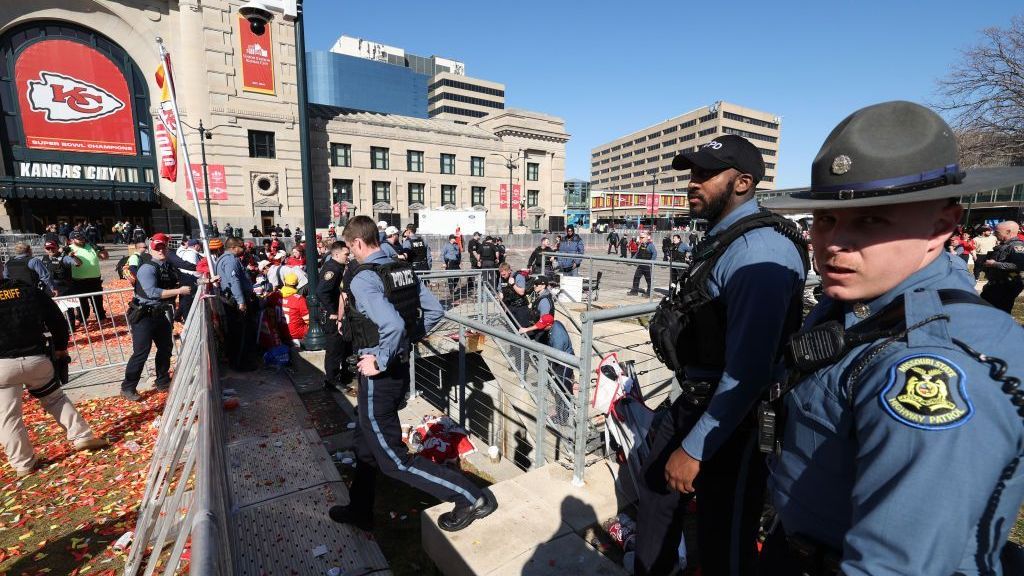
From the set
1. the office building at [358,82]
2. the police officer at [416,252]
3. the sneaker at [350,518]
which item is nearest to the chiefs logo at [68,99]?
the police officer at [416,252]

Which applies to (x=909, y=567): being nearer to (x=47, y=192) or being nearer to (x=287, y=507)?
(x=287, y=507)

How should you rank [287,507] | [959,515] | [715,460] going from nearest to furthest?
[959,515]
[715,460]
[287,507]

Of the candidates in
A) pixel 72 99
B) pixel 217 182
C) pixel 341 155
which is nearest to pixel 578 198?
pixel 341 155

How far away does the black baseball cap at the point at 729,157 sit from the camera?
2232 mm

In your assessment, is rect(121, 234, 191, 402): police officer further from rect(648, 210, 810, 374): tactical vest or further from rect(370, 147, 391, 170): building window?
rect(370, 147, 391, 170): building window

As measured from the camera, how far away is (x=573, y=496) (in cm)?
328

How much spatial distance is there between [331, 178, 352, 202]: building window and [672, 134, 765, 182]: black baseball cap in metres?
46.4

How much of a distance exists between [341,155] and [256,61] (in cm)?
1028

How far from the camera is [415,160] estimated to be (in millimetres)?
48812

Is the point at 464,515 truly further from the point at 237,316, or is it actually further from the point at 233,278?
the point at 233,278

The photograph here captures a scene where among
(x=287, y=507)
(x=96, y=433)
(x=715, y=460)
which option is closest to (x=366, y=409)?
(x=287, y=507)

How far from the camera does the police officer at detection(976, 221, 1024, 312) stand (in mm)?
7238

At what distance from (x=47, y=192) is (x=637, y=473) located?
144ft

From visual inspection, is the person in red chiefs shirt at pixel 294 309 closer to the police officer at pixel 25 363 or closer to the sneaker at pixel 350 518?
the police officer at pixel 25 363
